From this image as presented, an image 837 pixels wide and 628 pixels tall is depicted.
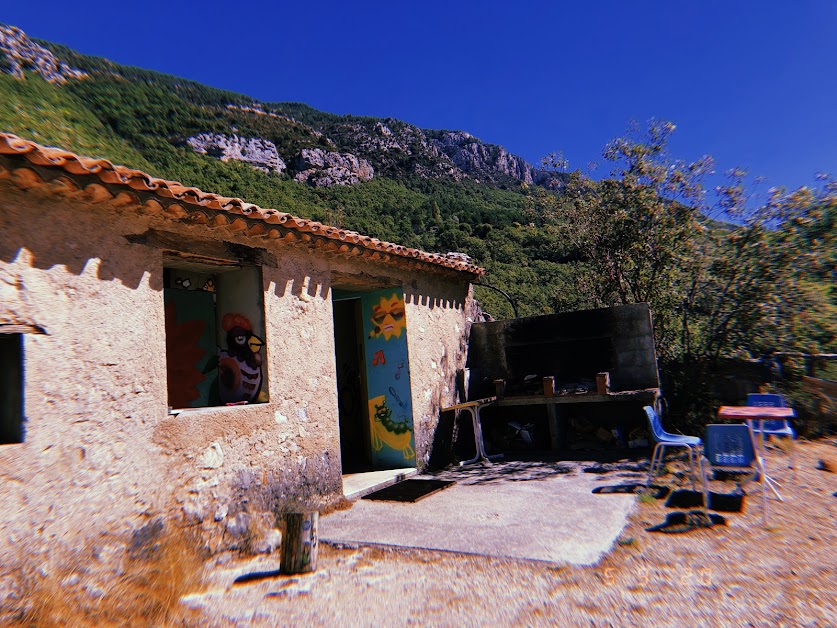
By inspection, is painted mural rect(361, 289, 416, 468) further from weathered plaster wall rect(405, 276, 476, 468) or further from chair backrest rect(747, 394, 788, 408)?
chair backrest rect(747, 394, 788, 408)

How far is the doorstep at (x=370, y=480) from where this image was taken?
6.22 meters

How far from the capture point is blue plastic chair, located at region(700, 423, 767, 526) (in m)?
4.84

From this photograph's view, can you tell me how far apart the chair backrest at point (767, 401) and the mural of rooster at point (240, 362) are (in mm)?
6313

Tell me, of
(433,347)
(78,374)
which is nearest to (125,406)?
(78,374)

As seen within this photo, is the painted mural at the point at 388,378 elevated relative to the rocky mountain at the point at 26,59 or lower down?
lower down

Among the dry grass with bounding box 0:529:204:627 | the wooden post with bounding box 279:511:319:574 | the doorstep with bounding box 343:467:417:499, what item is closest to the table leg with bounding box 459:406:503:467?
the doorstep with bounding box 343:467:417:499

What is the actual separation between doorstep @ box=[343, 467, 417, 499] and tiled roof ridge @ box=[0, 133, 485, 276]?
2931 mm

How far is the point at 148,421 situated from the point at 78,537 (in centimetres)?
90

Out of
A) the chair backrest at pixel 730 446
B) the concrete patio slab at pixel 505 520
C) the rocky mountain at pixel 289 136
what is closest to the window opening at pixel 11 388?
the concrete patio slab at pixel 505 520

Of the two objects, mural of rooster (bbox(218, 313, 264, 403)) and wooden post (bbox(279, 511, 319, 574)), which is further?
mural of rooster (bbox(218, 313, 264, 403))

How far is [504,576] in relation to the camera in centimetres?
374

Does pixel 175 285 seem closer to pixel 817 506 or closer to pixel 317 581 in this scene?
pixel 317 581

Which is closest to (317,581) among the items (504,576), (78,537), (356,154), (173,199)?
(504,576)

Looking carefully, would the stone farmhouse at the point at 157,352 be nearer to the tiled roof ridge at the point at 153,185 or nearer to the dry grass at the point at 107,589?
the tiled roof ridge at the point at 153,185
